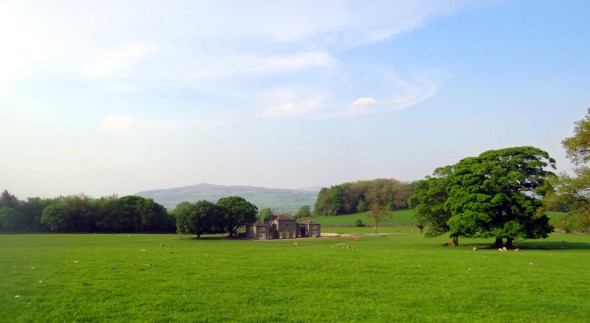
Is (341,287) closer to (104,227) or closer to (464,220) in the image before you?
(464,220)

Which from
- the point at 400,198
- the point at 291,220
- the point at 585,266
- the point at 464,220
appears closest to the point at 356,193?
the point at 400,198

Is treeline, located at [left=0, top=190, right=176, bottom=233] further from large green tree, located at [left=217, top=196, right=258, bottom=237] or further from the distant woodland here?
large green tree, located at [left=217, top=196, right=258, bottom=237]

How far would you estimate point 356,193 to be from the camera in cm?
19600

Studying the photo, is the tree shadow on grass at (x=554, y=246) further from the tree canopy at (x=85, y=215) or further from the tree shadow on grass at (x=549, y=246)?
the tree canopy at (x=85, y=215)

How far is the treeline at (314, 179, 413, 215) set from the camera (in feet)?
595

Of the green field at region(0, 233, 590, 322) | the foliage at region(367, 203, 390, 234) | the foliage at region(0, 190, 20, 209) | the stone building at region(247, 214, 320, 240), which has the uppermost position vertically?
the foliage at region(0, 190, 20, 209)

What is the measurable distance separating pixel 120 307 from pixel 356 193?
186486 millimetres

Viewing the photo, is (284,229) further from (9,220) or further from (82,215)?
(9,220)

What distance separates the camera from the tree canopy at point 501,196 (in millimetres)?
49156

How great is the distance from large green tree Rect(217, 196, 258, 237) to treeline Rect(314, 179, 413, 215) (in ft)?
249

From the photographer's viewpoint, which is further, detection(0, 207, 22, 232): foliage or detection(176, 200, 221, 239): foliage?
detection(0, 207, 22, 232): foliage

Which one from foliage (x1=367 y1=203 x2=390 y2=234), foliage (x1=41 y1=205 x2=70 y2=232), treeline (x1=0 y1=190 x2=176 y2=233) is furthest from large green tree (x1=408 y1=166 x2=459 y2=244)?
foliage (x1=41 y1=205 x2=70 y2=232)

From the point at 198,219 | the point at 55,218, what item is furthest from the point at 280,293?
the point at 55,218

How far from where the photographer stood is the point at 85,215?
126625 millimetres
